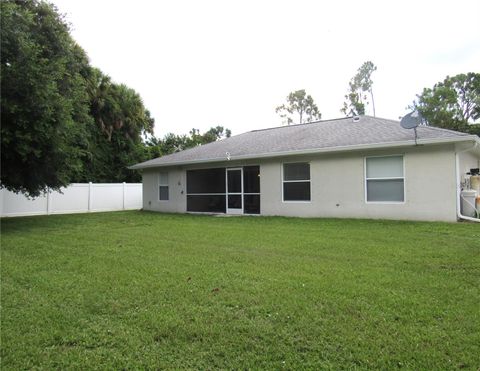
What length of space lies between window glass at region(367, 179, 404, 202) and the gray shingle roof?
1.19 m

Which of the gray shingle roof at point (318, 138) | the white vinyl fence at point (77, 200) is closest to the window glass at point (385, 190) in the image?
the gray shingle roof at point (318, 138)

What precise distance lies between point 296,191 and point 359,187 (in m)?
2.27

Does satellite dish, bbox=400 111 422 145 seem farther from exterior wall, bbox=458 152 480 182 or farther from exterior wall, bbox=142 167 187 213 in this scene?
exterior wall, bbox=142 167 187 213

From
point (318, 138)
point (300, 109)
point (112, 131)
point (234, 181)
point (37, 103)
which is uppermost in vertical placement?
point (300, 109)

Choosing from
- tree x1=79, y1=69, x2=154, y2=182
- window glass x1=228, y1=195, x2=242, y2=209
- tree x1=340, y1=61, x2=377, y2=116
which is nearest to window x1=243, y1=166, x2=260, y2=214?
window glass x1=228, y1=195, x2=242, y2=209

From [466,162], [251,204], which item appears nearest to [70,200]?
[251,204]

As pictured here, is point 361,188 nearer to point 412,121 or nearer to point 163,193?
point 412,121

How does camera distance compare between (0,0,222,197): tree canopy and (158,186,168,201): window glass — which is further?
(158,186,168,201): window glass

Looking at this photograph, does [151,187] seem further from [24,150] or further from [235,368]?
A: [235,368]

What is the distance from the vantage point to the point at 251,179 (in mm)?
13828

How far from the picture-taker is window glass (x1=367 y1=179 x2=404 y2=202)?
34.0ft

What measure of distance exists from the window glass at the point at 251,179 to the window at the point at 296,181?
136cm

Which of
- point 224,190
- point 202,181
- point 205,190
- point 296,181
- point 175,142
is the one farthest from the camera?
point 175,142

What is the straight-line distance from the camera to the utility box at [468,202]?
10.1m
